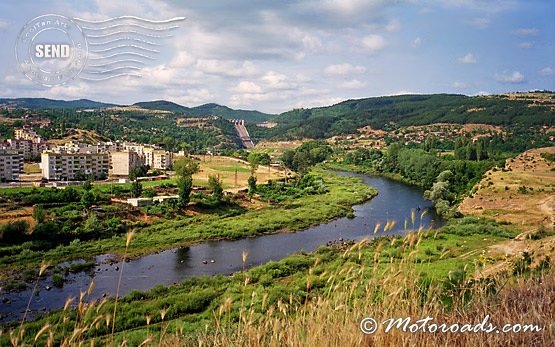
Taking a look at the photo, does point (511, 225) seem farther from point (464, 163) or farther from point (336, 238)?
point (464, 163)

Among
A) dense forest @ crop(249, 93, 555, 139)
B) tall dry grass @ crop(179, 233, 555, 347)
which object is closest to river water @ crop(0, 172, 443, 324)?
tall dry grass @ crop(179, 233, 555, 347)

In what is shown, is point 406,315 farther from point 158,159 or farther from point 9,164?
point 158,159

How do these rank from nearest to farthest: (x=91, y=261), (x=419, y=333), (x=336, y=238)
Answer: (x=419, y=333) → (x=91, y=261) → (x=336, y=238)

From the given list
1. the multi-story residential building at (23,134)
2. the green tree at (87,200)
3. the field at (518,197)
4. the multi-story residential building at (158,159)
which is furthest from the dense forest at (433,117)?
the green tree at (87,200)

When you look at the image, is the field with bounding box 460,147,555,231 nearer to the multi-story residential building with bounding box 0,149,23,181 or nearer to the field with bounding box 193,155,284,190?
the field with bounding box 193,155,284,190

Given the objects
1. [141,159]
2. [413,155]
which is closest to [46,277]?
[141,159]
